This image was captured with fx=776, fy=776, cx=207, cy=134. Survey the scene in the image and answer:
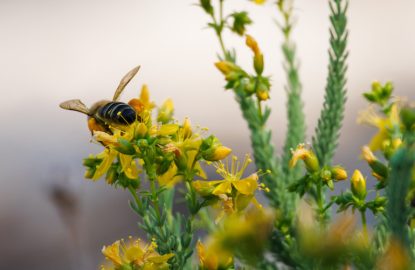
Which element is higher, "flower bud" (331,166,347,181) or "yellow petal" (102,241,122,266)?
"flower bud" (331,166,347,181)

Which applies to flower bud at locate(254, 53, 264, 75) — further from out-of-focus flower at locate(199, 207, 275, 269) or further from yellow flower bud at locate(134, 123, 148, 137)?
out-of-focus flower at locate(199, 207, 275, 269)

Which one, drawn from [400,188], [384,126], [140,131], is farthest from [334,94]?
[400,188]

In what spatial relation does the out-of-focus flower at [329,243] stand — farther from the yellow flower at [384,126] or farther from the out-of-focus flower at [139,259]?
the yellow flower at [384,126]

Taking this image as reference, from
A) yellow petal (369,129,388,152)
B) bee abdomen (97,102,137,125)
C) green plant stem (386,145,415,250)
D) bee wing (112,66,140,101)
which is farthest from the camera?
bee wing (112,66,140,101)

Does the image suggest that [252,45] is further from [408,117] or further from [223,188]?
[408,117]

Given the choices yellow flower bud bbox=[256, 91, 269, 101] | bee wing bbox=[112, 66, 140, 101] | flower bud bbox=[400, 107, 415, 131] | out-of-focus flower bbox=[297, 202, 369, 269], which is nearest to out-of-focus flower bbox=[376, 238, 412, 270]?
out-of-focus flower bbox=[297, 202, 369, 269]

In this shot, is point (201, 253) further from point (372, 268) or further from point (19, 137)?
point (19, 137)

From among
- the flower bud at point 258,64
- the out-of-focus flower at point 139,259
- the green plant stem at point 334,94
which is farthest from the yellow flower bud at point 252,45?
the out-of-focus flower at point 139,259

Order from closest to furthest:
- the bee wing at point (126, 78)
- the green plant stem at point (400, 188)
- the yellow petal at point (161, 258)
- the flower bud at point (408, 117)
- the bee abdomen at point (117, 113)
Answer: the green plant stem at point (400, 188) → the flower bud at point (408, 117) → the yellow petal at point (161, 258) → the bee abdomen at point (117, 113) → the bee wing at point (126, 78)
